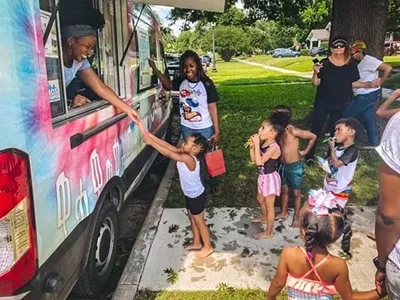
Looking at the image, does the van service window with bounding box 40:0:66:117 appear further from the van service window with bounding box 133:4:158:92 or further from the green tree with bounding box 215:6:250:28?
the green tree with bounding box 215:6:250:28

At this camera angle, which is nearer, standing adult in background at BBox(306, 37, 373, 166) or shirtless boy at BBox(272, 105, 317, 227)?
shirtless boy at BBox(272, 105, 317, 227)

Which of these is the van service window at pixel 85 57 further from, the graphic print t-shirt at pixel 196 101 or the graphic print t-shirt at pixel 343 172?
the graphic print t-shirt at pixel 343 172

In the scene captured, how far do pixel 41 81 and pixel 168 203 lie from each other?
283cm

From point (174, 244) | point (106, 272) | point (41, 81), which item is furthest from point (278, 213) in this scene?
point (41, 81)

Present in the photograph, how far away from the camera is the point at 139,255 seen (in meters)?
3.36

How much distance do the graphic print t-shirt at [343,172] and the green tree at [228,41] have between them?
56.1 metres

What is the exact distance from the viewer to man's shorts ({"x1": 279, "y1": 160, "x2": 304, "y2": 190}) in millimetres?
3684

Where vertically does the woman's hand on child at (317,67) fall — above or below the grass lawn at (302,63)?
above

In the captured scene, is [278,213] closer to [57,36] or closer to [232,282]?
[232,282]

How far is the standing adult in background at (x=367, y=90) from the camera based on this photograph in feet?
17.3

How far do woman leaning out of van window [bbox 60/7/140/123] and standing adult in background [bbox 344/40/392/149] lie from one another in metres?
3.72

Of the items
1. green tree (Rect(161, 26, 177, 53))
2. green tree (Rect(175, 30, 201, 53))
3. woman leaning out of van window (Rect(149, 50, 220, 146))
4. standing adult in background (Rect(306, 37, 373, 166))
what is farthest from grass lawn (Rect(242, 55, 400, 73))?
green tree (Rect(175, 30, 201, 53))

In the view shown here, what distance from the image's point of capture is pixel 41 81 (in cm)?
179

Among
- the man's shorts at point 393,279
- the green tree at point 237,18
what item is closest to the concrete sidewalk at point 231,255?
the man's shorts at point 393,279
